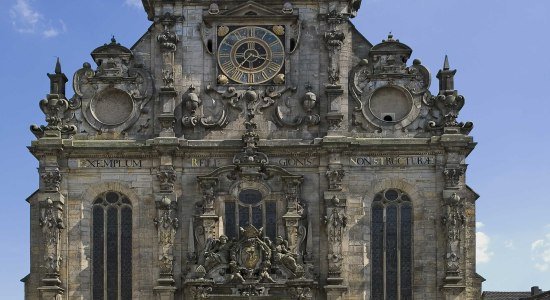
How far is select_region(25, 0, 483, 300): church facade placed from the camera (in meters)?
36.9

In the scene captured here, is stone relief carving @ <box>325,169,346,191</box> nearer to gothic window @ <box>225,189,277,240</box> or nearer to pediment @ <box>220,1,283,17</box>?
gothic window @ <box>225,189,277,240</box>

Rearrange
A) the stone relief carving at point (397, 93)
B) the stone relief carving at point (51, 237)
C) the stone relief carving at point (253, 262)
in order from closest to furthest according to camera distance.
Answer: the stone relief carving at point (253, 262), the stone relief carving at point (51, 237), the stone relief carving at point (397, 93)

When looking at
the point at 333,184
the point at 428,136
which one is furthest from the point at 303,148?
the point at 428,136

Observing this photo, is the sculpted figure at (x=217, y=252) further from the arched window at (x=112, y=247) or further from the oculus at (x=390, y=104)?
the oculus at (x=390, y=104)

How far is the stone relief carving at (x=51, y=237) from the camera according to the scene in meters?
36.6

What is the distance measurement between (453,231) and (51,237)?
13.2 meters

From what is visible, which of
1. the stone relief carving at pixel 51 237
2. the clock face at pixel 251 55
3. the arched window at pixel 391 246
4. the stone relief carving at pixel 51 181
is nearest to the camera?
the stone relief carving at pixel 51 237

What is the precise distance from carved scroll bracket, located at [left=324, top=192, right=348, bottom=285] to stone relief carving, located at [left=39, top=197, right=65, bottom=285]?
8.86 meters

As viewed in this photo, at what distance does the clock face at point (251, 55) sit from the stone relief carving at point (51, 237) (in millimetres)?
7507

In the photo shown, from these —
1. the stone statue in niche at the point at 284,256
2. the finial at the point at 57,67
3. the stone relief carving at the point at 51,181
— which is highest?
the finial at the point at 57,67

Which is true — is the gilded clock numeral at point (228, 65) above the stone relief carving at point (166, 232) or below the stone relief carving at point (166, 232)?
above

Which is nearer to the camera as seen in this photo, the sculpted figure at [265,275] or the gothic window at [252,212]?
the sculpted figure at [265,275]

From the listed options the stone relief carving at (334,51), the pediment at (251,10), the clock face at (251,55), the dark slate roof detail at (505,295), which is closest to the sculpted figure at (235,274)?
the clock face at (251,55)

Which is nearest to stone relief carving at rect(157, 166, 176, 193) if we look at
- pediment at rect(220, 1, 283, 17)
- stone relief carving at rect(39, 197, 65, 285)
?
stone relief carving at rect(39, 197, 65, 285)
